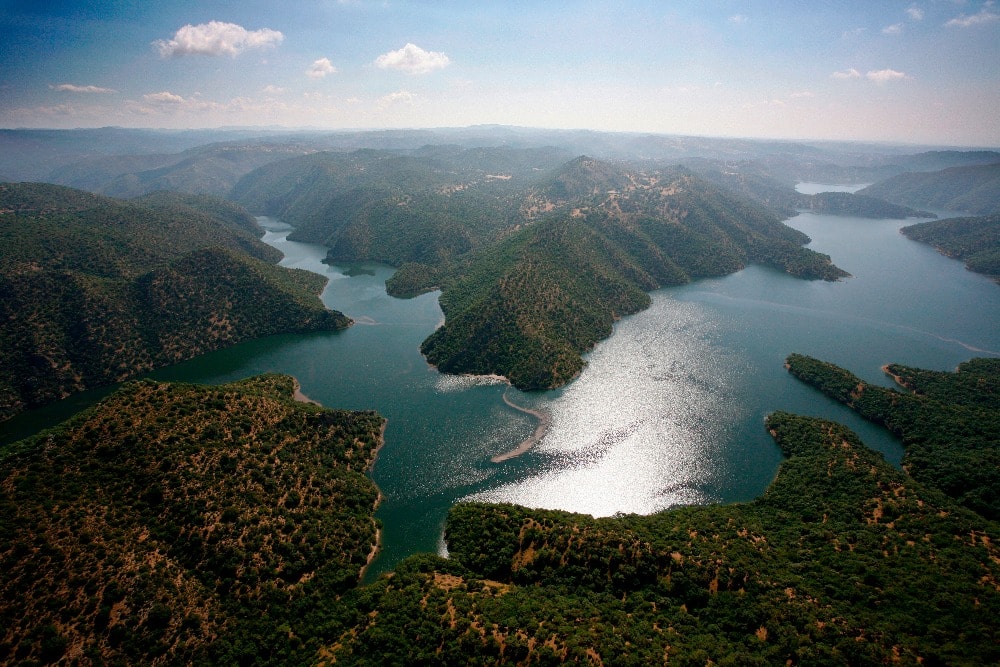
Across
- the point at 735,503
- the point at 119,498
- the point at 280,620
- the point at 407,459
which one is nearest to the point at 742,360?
the point at 735,503

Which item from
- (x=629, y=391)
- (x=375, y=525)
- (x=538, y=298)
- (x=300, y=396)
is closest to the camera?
(x=375, y=525)

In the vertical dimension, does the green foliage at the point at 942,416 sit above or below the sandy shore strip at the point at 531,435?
above

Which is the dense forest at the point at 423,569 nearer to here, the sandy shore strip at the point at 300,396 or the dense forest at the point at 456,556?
the dense forest at the point at 456,556

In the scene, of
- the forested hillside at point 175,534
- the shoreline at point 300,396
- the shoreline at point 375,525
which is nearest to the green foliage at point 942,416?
the shoreline at point 375,525

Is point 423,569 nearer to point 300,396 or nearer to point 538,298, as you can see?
point 300,396

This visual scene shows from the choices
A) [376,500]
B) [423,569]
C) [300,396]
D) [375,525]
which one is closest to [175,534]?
[375,525]

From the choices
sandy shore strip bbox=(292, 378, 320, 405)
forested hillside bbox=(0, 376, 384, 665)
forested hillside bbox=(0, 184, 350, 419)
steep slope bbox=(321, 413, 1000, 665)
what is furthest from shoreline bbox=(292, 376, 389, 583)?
forested hillside bbox=(0, 184, 350, 419)

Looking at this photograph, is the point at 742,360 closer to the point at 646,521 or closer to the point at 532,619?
the point at 646,521
